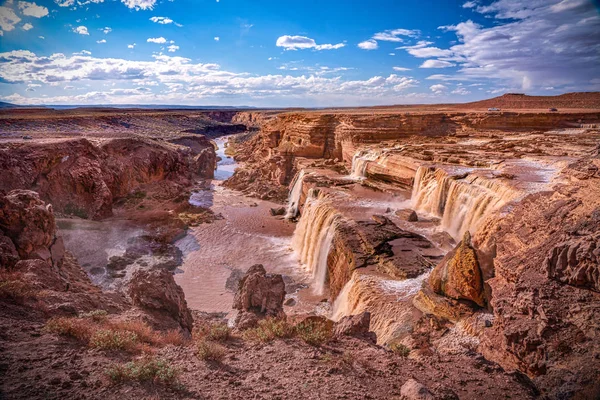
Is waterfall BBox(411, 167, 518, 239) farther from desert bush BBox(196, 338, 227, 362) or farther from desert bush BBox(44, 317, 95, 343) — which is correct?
desert bush BBox(44, 317, 95, 343)

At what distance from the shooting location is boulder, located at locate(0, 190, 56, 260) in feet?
33.3

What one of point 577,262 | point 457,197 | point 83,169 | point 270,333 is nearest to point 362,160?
point 457,197

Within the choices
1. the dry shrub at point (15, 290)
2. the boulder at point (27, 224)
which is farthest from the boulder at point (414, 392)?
the boulder at point (27, 224)

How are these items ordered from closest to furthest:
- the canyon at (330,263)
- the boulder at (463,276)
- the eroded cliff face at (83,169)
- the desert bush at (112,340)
Answer: the canyon at (330,263) < the desert bush at (112,340) < the boulder at (463,276) < the eroded cliff face at (83,169)

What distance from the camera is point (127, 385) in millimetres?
4648

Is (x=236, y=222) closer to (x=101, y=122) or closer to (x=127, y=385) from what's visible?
(x=127, y=385)

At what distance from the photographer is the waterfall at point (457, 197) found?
13.4 m

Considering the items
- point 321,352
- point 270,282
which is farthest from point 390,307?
point 321,352

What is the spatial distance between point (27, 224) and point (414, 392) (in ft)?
38.5

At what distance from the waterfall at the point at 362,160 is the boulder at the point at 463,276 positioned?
16166 mm

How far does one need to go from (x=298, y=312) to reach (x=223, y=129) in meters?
80.9

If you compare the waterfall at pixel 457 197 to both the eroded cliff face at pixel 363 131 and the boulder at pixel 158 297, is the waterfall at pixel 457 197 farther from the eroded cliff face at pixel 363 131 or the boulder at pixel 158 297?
the boulder at pixel 158 297

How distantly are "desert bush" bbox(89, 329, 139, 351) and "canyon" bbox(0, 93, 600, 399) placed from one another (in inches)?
6.2

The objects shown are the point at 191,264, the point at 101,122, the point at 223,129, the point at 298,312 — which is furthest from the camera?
the point at 223,129
